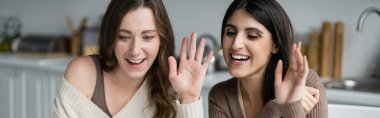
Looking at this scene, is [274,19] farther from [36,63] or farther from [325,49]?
[36,63]

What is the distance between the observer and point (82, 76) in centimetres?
136

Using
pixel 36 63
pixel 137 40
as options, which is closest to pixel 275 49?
pixel 137 40

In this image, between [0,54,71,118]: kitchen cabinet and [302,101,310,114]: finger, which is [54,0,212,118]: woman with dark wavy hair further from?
[0,54,71,118]: kitchen cabinet

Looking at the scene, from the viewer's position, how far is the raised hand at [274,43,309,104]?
1028 millimetres

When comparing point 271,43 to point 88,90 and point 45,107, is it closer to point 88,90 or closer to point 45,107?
point 88,90

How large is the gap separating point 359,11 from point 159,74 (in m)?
1.36

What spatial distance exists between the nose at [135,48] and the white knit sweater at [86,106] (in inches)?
8.0

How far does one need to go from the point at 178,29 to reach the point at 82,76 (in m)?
1.49

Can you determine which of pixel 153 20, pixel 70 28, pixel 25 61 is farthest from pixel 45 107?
pixel 153 20

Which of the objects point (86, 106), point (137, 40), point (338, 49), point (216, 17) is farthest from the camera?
point (216, 17)

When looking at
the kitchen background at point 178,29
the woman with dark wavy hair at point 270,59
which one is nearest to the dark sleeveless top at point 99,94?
the woman with dark wavy hair at point 270,59

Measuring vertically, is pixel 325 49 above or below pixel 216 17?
below

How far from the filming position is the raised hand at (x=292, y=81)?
3.37 ft

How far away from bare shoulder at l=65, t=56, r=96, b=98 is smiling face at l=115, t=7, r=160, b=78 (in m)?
0.15
